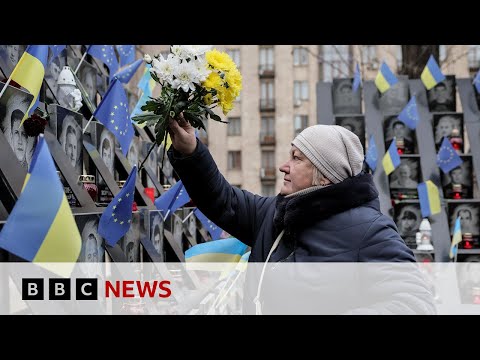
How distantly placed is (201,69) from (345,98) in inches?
273

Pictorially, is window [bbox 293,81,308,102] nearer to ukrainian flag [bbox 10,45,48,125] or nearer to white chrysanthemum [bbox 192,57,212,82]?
ukrainian flag [bbox 10,45,48,125]

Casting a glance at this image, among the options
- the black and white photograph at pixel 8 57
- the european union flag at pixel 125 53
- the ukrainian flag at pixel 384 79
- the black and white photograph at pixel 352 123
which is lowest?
the black and white photograph at pixel 8 57

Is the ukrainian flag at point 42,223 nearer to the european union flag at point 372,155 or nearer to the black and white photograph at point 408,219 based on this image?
the european union flag at point 372,155

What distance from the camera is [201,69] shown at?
225 cm

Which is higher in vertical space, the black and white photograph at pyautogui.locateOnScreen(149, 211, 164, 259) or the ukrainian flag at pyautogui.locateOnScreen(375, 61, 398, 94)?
the ukrainian flag at pyautogui.locateOnScreen(375, 61, 398, 94)

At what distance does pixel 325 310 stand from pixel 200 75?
0.94 metres

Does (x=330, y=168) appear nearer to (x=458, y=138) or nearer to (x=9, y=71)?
(x=9, y=71)

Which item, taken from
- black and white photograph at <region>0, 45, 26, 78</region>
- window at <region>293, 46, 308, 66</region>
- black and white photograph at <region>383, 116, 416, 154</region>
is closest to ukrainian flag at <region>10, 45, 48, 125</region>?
black and white photograph at <region>0, 45, 26, 78</region>

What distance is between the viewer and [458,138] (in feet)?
28.2

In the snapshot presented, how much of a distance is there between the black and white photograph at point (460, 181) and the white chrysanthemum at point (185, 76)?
6746mm

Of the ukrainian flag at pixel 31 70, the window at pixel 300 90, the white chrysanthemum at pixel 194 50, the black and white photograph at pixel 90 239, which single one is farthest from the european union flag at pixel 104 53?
the window at pixel 300 90

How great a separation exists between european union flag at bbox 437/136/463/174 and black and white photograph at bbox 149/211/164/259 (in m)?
4.81

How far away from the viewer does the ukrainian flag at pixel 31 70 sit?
2.77 m

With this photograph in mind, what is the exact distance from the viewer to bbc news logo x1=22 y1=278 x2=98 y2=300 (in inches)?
92.5
